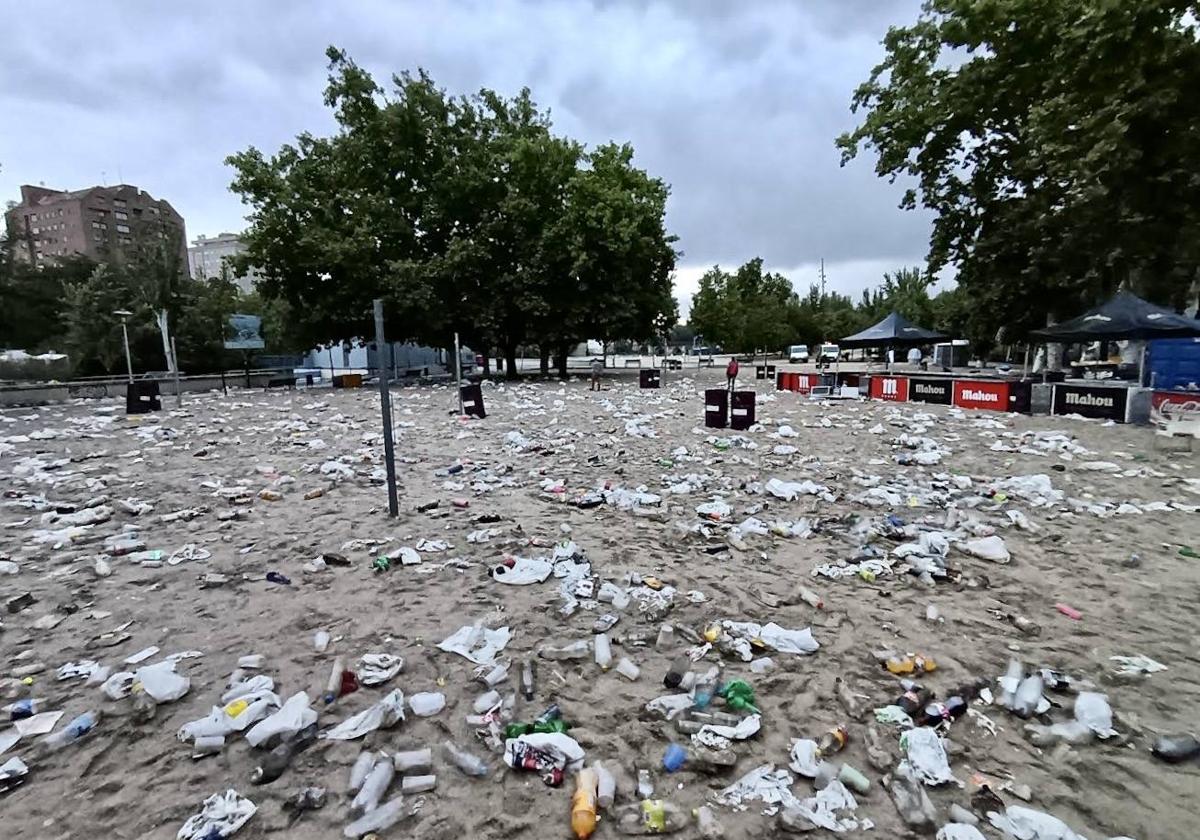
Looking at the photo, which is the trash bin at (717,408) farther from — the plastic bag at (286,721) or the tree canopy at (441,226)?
the tree canopy at (441,226)

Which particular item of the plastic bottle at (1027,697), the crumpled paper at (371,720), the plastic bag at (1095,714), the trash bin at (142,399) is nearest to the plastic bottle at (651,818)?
the crumpled paper at (371,720)

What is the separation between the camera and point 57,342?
27.1 m

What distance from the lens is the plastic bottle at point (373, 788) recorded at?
5.95 ft

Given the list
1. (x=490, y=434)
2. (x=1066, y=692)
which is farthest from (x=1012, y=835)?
(x=490, y=434)

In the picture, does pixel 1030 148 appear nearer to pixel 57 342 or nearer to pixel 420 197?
pixel 420 197

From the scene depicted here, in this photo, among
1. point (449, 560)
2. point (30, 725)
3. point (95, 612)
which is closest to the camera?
point (30, 725)

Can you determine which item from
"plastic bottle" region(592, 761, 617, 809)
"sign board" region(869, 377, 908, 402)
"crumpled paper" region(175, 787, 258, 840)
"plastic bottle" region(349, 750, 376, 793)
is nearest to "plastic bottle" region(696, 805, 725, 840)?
"plastic bottle" region(592, 761, 617, 809)

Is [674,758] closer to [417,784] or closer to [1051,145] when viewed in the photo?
[417,784]

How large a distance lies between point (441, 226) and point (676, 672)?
23.7 m

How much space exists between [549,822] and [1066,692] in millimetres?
2186

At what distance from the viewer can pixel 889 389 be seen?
1464 cm

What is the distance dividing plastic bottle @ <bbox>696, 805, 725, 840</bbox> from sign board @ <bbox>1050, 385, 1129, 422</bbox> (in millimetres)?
12045

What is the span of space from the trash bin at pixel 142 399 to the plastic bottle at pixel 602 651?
1384cm

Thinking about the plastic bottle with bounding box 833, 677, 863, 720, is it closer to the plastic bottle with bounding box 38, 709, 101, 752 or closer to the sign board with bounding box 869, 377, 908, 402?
the plastic bottle with bounding box 38, 709, 101, 752
